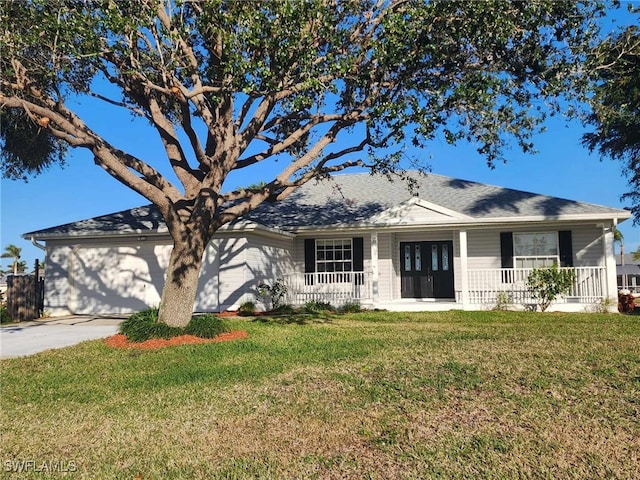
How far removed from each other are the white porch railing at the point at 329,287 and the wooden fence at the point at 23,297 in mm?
7885

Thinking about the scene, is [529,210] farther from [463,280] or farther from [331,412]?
[331,412]

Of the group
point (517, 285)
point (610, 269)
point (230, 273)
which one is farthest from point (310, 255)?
point (610, 269)

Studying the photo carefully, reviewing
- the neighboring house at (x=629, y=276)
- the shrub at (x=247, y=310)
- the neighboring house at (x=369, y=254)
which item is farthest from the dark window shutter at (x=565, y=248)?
the neighboring house at (x=629, y=276)

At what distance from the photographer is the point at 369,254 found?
16.6 meters

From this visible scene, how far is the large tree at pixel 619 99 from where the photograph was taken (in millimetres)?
10062

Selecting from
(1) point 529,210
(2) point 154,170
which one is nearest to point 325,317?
(2) point 154,170

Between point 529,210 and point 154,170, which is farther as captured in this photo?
point 529,210

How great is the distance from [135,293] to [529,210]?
499 inches

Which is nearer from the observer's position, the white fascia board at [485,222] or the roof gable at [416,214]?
the white fascia board at [485,222]

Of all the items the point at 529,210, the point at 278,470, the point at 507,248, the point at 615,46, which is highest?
the point at 615,46

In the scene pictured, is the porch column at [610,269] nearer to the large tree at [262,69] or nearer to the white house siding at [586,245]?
the white house siding at [586,245]

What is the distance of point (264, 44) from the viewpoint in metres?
8.14

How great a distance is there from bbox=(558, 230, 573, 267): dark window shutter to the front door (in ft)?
10.9

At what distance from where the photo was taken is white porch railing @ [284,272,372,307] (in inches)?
629
